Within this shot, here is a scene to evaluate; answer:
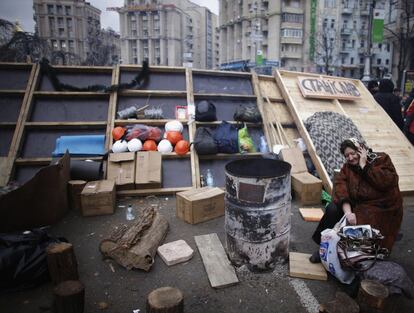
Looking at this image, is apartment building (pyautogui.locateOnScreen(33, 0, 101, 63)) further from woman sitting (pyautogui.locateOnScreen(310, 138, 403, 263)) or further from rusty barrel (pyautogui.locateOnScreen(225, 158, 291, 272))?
woman sitting (pyautogui.locateOnScreen(310, 138, 403, 263))

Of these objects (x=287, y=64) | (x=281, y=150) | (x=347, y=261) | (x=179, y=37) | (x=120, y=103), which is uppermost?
(x=179, y=37)

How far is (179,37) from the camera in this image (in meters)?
89.3

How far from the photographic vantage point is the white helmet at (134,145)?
614 cm

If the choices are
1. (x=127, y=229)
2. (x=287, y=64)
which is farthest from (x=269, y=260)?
(x=287, y=64)

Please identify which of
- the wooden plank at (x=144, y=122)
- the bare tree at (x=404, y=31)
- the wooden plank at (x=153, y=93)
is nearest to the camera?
the wooden plank at (x=144, y=122)

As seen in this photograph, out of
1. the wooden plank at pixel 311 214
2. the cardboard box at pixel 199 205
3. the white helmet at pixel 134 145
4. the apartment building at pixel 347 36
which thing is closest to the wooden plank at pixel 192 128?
the cardboard box at pixel 199 205

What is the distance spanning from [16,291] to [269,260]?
2722 mm

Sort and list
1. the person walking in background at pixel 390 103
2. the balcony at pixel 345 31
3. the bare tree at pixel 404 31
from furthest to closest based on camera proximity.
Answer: the balcony at pixel 345 31
the bare tree at pixel 404 31
the person walking in background at pixel 390 103

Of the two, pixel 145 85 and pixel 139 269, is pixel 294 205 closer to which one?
pixel 139 269

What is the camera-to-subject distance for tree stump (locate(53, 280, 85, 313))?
2.39 m

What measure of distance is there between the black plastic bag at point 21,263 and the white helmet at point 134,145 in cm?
301

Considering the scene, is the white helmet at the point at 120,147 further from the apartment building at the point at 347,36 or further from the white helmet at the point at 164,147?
the apartment building at the point at 347,36

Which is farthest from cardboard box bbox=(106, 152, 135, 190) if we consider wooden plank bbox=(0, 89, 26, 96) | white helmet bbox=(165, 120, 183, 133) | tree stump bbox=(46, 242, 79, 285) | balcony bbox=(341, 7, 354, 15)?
balcony bbox=(341, 7, 354, 15)

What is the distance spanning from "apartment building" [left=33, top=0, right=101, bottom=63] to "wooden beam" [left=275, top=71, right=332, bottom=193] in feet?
273
